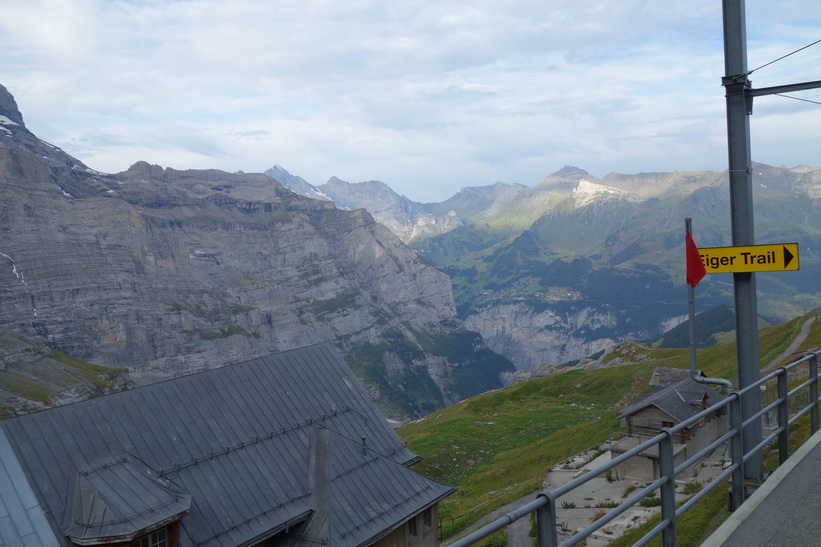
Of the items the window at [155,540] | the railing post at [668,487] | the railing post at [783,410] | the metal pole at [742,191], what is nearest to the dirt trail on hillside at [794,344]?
the railing post at [783,410]

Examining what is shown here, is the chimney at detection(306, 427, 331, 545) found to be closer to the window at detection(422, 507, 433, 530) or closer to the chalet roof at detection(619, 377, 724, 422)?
the window at detection(422, 507, 433, 530)

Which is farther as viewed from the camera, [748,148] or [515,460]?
[515,460]

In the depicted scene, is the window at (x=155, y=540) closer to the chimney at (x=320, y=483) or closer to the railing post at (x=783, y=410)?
the chimney at (x=320, y=483)

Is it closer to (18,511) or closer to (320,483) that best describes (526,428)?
(320,483)

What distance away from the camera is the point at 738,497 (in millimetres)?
11906

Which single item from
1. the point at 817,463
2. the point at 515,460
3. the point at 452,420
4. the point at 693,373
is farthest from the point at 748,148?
the point at 452,420

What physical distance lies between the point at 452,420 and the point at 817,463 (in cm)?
8852

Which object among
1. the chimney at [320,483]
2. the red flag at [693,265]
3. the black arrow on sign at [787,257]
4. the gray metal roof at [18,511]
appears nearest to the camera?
the black arrow on sign at [787,257]

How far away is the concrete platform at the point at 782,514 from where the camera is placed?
9.28m

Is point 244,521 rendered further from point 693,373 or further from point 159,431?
point 693,373

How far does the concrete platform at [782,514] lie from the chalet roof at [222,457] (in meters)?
15.0

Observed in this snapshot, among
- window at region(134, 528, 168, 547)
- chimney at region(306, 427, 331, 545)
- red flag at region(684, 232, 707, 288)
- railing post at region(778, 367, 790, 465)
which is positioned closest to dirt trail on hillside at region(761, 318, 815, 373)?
chimney at region(306, 427, 331, 545)

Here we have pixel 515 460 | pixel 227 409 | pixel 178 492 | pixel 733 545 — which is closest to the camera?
pixel 733 545

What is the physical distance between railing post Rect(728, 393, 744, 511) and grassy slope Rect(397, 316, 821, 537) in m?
26.7
